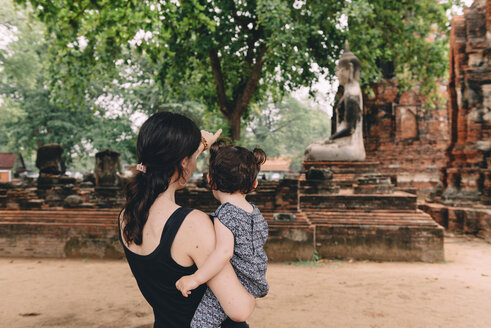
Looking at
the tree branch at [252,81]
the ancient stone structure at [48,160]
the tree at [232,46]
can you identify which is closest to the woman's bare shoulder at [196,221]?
the tree at [232,46]

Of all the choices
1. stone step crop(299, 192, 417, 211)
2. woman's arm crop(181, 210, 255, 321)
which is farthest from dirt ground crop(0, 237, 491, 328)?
woman's arm crop(181, 210, 255, 321)

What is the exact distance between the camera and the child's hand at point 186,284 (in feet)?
4.16

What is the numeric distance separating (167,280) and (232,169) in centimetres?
53

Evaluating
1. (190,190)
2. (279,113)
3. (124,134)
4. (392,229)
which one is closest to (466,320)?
(392,229)

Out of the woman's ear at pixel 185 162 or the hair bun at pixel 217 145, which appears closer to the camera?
the woman's ear at pixel 185 162

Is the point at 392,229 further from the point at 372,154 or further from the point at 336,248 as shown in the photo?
the point at 372,154

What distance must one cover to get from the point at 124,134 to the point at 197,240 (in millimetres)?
21858

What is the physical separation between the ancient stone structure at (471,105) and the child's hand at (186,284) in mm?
8567

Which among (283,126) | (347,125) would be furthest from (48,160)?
(283,126)

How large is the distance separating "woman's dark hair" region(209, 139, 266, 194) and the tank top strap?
41cm

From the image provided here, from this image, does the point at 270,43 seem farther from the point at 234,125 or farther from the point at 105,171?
the point at 105,171

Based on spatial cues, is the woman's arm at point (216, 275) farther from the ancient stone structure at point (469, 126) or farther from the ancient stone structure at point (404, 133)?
the ancient stone structure at point (404, 133)

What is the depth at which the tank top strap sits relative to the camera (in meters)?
1.24

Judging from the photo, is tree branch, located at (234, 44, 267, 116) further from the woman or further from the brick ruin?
the woman
